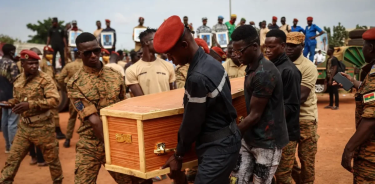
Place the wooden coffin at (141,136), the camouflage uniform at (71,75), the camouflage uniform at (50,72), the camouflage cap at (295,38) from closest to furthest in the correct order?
the wooden coffin at (141,136)
the camouflage cap at (295,38)
the camouflage uniform at (71,75)
the camouflage uniform at (50,72)

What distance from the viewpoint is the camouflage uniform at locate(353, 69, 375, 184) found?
112 inches

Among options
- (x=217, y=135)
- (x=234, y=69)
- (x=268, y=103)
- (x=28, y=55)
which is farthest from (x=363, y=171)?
(x=28, y=55)

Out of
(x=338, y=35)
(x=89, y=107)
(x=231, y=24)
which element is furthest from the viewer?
Result: (x=338, y=35)

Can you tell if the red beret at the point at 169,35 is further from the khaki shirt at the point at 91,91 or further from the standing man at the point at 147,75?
the standing man at the point at 147,75

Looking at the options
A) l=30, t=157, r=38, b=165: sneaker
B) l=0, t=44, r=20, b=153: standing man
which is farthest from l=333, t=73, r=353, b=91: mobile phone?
l=0, t=44, r=20, b=153: standing man

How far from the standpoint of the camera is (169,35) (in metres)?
2.52

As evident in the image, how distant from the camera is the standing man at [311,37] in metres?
15.3

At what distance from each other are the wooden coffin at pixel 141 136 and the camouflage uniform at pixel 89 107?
746mm

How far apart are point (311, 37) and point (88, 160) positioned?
1360 cm

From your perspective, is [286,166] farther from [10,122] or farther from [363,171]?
[10,122]

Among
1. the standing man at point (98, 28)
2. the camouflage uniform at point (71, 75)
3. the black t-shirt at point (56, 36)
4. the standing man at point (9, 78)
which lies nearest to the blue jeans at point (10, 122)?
the standing man at point (9, 78)

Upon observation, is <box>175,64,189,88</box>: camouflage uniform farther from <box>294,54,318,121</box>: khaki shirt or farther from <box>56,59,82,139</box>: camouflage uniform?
<box>56,59,82,139</box>: camouflage uniform

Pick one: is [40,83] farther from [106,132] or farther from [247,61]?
[247,61]

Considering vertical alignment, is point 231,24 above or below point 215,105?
above
